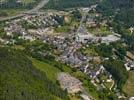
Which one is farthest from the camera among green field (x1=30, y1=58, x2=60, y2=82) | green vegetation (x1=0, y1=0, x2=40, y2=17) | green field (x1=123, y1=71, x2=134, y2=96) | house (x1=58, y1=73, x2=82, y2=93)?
green vegetation (x1=0, y1=0, x2=40, y2=17)

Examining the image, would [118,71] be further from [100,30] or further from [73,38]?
[100,30]

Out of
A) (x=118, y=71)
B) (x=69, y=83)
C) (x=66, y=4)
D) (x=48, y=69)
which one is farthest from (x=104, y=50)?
(x=66, y=4)

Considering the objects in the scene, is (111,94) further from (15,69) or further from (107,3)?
(107,3)

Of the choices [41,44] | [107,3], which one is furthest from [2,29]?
[107,3]

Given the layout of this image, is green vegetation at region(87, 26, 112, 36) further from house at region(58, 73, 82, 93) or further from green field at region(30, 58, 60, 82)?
house at region(58, 73, 82, 93)

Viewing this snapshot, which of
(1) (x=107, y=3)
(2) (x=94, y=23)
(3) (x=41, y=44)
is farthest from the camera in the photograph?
(1) (x=107, y=3)

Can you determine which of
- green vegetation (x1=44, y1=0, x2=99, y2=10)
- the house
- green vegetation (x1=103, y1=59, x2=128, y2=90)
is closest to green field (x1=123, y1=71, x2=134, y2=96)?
green vegetation (x1=103, y1=59, x2=128, y2=90)
